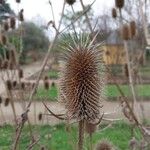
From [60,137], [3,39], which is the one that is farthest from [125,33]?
[60,137]

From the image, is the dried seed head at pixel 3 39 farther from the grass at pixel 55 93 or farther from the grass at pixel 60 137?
the grass at pixel 60 137

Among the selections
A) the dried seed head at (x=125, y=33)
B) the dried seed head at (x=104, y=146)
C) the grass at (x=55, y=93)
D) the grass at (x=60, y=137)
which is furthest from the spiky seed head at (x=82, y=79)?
the grass at (x=60, y=137)

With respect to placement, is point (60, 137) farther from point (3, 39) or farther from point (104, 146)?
point (104, 146)

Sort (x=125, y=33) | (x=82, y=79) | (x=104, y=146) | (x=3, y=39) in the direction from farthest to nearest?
1. (x=3, y=39)
2. (x=125, y=33)
3. (x=104, y=146)
4. (x=82, y=79)

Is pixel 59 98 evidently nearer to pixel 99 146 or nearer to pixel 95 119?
pixel 95 119

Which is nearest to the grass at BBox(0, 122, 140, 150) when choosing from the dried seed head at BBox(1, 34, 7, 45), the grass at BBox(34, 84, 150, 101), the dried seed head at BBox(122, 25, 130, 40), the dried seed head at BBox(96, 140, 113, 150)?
the grass at BBox(34, 84, 150, 101)

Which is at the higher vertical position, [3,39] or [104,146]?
[3,39]

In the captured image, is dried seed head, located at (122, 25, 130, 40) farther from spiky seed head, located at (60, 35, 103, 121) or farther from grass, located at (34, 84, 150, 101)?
spiky seed head, located at (60, 35, 103, 121)

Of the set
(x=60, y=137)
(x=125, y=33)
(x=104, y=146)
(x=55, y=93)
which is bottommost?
(x=60, y=137)
